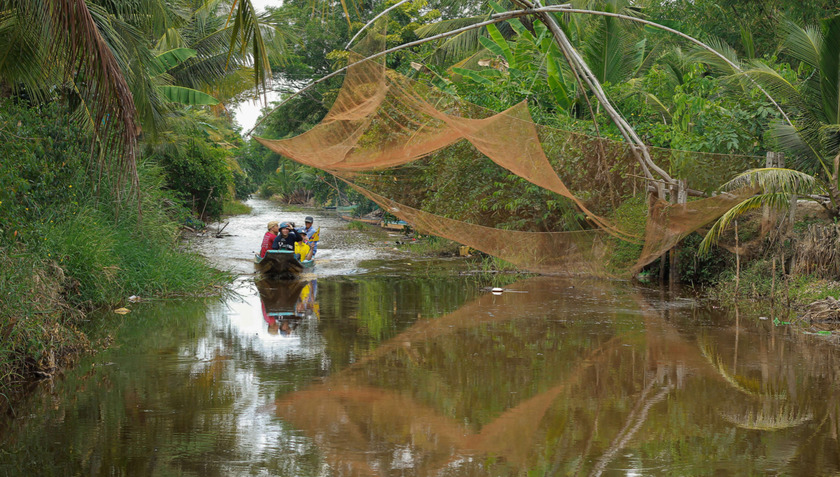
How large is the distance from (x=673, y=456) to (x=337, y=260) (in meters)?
11.6

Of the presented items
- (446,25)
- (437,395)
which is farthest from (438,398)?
(446,25)

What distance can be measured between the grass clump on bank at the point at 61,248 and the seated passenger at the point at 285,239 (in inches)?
64.3

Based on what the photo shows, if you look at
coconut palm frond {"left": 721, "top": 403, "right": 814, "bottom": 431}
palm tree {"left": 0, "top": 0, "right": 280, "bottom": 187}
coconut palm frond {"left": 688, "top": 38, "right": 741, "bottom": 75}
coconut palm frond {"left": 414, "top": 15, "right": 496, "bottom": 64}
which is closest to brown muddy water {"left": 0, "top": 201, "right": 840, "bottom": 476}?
coconut palm frond {"left": 721, "top": 403, "right": 814, "bottom": 431}

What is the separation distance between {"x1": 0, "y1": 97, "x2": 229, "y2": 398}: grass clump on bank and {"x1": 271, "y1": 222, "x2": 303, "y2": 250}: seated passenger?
5.35 ft

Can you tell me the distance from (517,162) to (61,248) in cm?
478

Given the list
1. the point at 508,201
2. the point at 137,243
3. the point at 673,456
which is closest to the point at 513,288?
the point at 508,201

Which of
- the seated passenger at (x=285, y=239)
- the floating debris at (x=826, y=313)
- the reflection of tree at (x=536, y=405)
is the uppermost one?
→ the seated passenger at (x=285, y=239)

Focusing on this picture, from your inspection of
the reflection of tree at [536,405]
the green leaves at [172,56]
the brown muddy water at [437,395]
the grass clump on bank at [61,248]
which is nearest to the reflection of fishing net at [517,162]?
the brown muddy water at [437,395]

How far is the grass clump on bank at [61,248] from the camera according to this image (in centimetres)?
566

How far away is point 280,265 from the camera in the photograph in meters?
12.4

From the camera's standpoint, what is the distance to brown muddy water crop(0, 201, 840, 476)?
4051 millimetres

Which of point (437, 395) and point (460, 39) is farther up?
point (460, 39)

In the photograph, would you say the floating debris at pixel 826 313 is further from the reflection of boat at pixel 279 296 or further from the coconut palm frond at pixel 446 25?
the coconut palm frond at pixel 446 25

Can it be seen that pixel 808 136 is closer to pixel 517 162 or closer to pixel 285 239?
pixel 517 162
